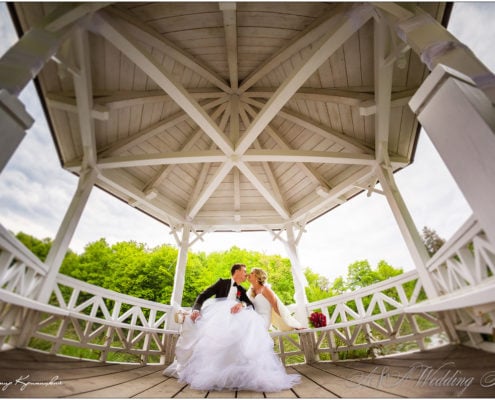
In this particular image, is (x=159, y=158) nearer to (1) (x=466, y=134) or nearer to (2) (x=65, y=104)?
(2) (x=65, y=104)

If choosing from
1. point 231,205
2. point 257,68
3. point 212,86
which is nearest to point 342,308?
point 231,205

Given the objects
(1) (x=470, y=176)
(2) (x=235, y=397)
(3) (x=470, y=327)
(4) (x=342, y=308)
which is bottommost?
(2) (x=235, y=397)

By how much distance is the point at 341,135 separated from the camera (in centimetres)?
537

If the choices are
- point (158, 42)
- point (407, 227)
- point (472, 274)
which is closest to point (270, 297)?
point (472, 274)

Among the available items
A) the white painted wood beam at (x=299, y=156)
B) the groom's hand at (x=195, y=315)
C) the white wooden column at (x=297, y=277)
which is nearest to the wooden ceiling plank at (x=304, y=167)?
the white painted wood beam at (x=299, y=156)

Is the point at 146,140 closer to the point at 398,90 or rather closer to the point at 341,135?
the point at 341,135

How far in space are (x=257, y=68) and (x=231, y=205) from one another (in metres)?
4.09

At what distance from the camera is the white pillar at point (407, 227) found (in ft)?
11.7

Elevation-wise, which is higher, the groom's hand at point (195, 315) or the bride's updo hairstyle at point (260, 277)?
the bride's updo hairstyle at point (260, 277)

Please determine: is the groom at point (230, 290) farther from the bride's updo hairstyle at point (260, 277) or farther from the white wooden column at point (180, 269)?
the white wooden column at point (180, 269)

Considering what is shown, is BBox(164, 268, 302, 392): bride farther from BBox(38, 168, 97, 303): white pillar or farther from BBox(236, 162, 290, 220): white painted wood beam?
BBox(236, 162, 290, 220): white painted wood beam

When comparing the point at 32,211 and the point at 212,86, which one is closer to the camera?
the point at 32,211

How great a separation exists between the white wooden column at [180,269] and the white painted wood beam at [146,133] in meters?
2.97

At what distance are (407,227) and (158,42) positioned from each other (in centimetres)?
550
